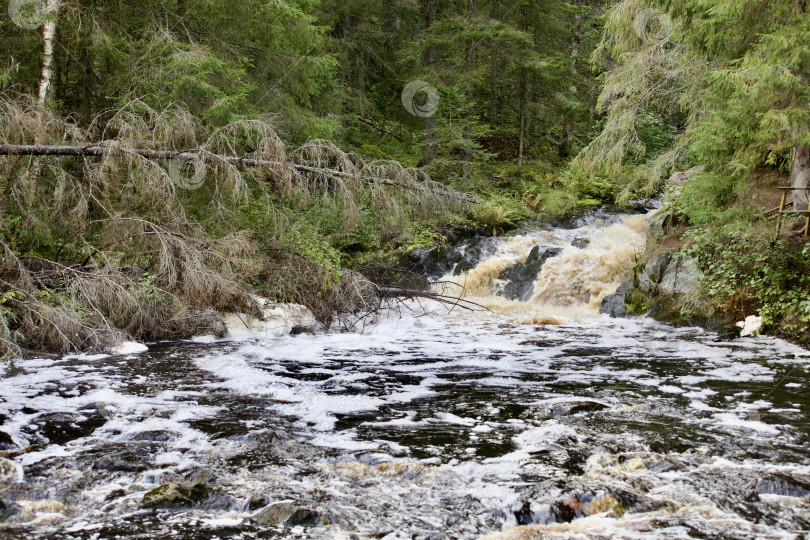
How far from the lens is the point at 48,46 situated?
9.88m

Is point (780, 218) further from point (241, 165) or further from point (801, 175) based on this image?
point (241, 165)

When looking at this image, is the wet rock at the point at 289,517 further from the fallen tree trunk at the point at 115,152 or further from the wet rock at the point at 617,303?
the wet rock at the point at 617,303

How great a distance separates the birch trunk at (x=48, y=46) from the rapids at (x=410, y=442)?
4.96m

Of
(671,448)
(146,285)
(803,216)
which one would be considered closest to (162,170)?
(146,285)

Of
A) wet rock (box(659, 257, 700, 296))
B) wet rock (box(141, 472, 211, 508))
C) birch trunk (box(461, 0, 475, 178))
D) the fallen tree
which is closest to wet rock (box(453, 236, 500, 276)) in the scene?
birch trunk (box(461, 0, 475, 178))

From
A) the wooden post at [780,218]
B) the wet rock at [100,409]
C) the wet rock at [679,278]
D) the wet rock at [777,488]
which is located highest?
the wooden post at [780,218]

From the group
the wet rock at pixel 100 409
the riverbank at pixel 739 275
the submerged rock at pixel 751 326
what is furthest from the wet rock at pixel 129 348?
the submerged rock at pixel 751 326

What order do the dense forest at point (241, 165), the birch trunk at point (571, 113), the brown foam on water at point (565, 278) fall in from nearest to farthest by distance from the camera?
the dense forest at point (241, 165)
the brown foam on water at point (565, 278)
the birch trunk at point (571, 113)

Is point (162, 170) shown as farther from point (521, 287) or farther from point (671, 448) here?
point (521, 287)

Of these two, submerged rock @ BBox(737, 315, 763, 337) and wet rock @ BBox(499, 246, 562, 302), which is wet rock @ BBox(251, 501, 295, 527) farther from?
wet rock @ BBox(499, 246, 562, 302)

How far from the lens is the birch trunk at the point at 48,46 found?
9.80 m

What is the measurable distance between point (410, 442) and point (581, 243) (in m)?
11.8

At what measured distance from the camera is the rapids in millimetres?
3330

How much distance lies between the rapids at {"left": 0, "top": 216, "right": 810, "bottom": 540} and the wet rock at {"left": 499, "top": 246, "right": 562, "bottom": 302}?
17.6 feet
